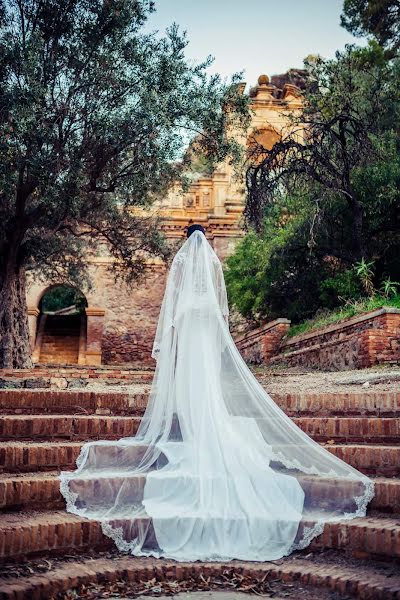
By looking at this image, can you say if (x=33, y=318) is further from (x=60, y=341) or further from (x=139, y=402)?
(x=139, y=402)

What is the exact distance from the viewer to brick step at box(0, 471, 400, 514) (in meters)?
3.78

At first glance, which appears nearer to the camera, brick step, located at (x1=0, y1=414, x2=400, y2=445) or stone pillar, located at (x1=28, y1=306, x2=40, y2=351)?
brick step, located at (x1=0, y1=414, x2=400, y2=445)

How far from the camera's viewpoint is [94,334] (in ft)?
67.8

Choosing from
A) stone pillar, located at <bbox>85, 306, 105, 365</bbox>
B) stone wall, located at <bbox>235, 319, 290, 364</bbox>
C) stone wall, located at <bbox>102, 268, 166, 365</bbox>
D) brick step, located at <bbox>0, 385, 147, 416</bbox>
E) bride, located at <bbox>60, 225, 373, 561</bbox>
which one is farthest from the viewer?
stone wall, located at <bbox>102, 268, 166, 365</bbox>

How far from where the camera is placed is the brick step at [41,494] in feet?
12.4

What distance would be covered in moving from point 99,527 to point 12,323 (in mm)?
8436

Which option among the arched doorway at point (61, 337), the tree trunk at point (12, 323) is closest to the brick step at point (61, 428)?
the tree trunk at point (12, 323)

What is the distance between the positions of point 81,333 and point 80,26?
1268 centimetres

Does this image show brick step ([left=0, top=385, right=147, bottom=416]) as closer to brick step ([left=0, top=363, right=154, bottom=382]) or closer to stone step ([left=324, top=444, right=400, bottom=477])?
stone step ([left=324, top=444, right=400, bottom=477])

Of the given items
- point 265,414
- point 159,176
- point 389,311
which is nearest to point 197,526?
point 265,414

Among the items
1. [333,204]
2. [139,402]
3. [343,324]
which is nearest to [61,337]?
[333,204]

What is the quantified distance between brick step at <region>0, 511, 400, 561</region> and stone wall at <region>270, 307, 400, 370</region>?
6.86 metres

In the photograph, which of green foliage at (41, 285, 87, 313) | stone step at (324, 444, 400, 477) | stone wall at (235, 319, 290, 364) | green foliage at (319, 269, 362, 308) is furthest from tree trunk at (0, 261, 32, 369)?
green foliage at (41, 285, 87, 313)

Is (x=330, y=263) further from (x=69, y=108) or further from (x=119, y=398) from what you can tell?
(x=119, y=398)
